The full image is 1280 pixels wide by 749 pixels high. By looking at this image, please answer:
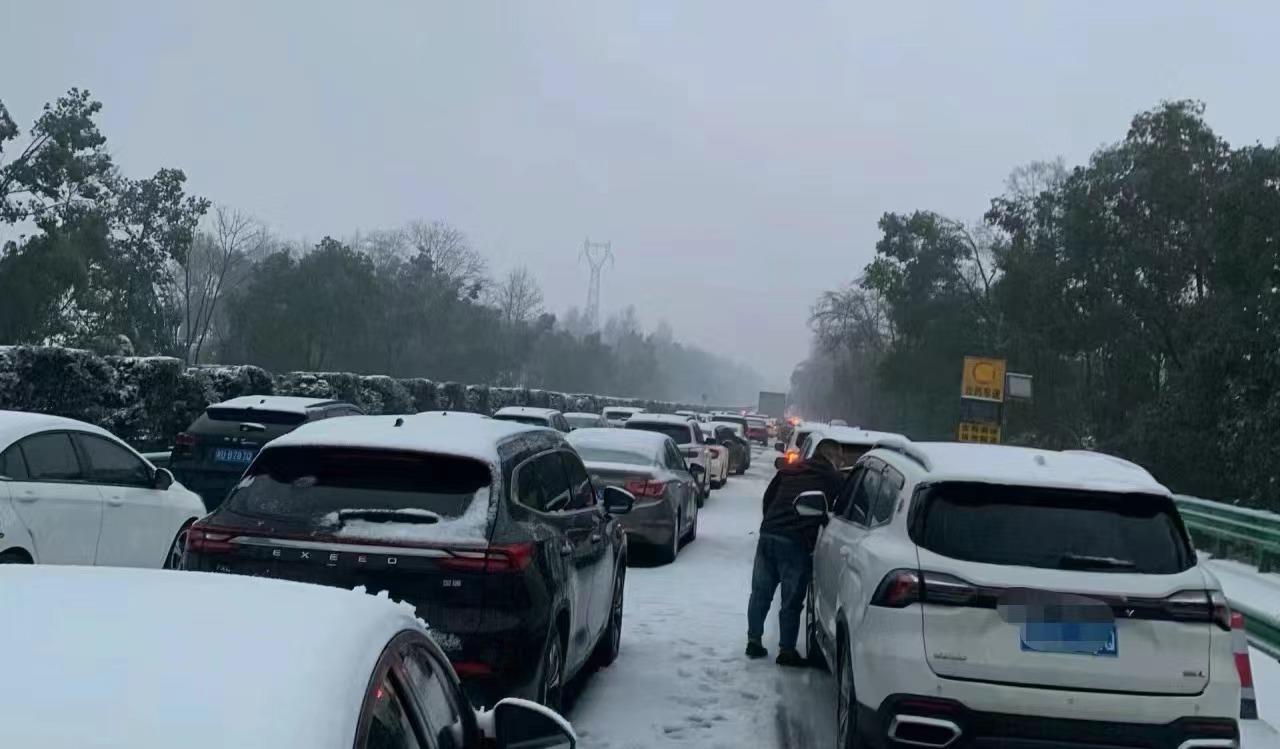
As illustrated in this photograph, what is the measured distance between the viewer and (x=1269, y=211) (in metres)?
27.6

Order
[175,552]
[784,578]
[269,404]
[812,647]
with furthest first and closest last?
1. [269,404]
2. [175,552]
3. [784,578]
4. [812,647]

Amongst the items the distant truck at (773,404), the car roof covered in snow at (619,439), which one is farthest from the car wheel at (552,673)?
the distant truck at (773,404)

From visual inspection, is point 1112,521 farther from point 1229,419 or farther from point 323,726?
point 1229,419


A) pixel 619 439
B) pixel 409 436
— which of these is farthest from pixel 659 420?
pixel 409 436

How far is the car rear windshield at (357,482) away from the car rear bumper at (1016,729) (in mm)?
2264

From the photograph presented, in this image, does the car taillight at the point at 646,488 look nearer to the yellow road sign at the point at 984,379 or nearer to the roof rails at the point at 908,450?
the roof rails at the point at 908,450

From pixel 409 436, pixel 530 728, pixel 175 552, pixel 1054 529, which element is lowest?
pixel 175 552

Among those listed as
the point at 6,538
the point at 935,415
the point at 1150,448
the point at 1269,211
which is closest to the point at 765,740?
the point at 6,538

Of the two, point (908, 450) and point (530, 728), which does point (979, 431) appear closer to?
point (908, 450)

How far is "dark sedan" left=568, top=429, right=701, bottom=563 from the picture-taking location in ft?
45.7

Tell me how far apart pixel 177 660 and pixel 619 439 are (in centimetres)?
1292

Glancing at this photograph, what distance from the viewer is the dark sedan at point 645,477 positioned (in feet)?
45.7

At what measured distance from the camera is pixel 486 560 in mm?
5508

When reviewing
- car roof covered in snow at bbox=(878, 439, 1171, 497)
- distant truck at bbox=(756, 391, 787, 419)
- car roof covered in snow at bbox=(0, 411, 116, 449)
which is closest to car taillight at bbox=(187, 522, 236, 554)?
car roof covered in snow at bbox=(0, 411, 116, 449)
